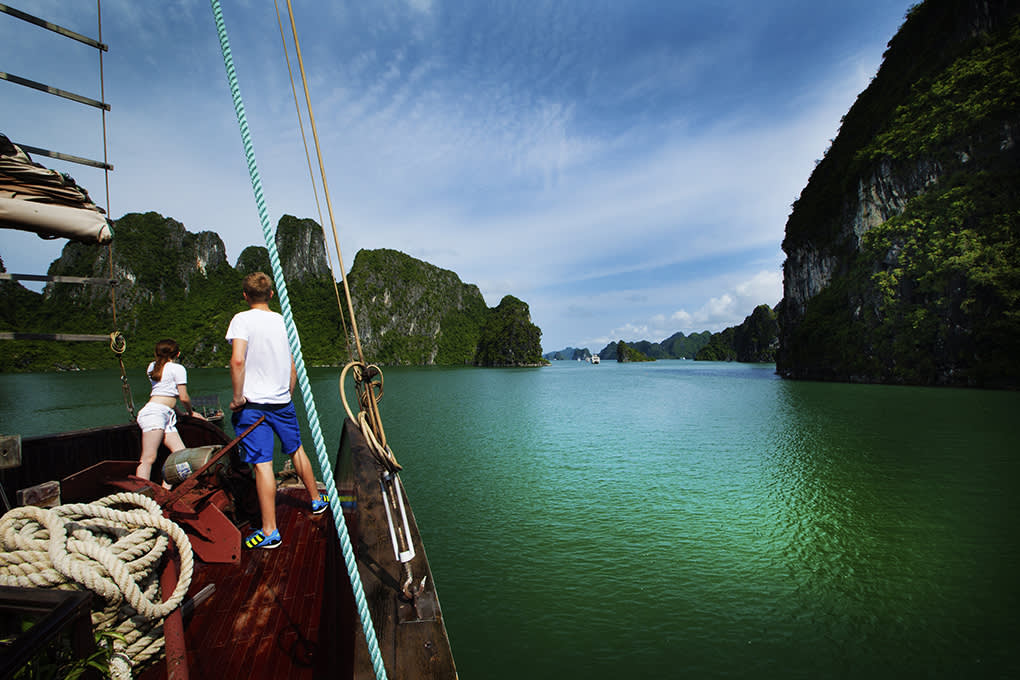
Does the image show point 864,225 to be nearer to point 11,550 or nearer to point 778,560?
point 778,560

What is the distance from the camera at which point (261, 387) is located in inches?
121

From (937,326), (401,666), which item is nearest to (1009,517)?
(401,666)

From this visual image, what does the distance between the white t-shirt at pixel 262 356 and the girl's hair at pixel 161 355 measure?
169 centimetres

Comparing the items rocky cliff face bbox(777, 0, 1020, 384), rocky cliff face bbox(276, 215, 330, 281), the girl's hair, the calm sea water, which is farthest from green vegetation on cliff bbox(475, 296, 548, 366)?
the girl's hair

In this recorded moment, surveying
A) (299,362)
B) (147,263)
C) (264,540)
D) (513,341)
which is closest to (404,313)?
(513,341)

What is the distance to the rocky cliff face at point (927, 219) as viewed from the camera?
31.1 metres

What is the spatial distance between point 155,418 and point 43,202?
1995 millimetres

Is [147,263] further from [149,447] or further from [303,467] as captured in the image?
[303,467]

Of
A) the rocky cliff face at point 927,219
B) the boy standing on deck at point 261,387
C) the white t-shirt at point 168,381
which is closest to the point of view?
the boy standing on deck at point 261,387

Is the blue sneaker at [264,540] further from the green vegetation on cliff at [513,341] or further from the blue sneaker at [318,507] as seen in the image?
the green vegetation on cliff at [513,341]

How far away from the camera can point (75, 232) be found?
9.84ft

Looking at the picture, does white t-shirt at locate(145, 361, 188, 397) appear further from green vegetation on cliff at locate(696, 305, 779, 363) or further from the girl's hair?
green vegetation on cliff at locate(696, 305, 779, 363)

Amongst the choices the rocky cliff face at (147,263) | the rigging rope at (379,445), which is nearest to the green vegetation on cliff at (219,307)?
the rocky cliff face at (147,263)

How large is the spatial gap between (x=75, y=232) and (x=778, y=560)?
348 inches
